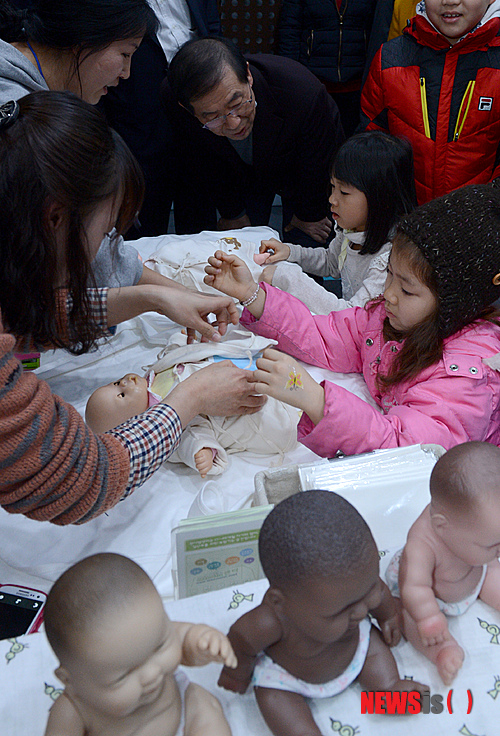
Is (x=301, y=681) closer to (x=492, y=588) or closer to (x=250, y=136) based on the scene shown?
(x=492, y=588)

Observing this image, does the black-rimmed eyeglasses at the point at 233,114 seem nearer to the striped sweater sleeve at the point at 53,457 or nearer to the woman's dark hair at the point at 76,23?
the woman's dark hair at the point at 76,23

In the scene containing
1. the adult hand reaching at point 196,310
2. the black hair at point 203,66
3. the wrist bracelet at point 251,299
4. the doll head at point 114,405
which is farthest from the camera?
the black hair at point 203,66

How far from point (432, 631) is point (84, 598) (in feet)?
1.47

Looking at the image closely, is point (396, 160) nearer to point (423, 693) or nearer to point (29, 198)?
point (29, 198)

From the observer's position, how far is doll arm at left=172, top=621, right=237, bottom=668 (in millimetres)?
658

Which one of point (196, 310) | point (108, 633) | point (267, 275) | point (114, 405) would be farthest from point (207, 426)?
point (108, 633)

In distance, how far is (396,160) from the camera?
1809mm

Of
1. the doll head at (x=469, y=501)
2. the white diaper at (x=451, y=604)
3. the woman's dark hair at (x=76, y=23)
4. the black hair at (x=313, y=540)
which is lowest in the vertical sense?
the white diaper at (x=451, y=604)

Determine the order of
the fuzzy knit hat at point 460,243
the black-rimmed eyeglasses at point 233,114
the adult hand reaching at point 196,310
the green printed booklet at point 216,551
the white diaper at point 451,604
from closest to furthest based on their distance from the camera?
1. the white diaper at point 451,604
2. the green printed booklet at point 216,551
3. the fuzzy knit hat at point 460,243
4. the adult hand reaching at point 196,310
5. the black-rimmed eyeglasses at point 233,114

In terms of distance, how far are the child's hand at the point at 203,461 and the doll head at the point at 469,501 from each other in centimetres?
63

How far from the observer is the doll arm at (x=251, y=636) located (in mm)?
681

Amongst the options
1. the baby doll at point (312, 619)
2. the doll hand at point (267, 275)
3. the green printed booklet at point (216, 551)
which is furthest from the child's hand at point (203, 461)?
the doll hand at point (267, 275)

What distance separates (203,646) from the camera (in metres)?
0.66

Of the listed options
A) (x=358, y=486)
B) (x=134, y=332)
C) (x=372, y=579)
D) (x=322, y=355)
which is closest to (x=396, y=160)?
(x=322, y=355)
